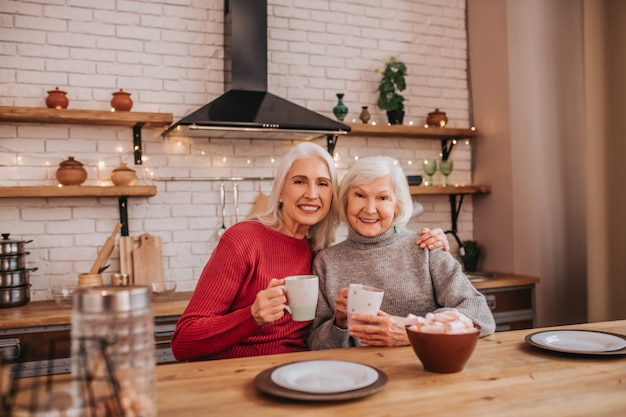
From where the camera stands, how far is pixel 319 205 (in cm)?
201

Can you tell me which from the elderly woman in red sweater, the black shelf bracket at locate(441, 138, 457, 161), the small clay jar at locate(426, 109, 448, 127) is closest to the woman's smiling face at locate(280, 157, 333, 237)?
the elderly woman in red sweater

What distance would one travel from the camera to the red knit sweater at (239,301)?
172 centimetres

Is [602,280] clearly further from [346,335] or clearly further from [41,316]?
[41,316]

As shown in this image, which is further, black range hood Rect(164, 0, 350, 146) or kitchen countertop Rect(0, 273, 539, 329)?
black range hood Rect(164, 0, 350, 146)

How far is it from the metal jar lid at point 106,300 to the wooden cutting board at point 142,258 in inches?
93.1

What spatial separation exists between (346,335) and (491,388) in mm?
605

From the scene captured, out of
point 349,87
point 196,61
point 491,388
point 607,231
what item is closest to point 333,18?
point 349,87

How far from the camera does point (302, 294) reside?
139cm

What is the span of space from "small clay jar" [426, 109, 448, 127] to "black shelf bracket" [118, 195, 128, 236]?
211 cm

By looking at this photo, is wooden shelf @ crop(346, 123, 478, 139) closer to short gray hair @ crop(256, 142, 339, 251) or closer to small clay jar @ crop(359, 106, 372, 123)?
small clay jar @ crop(359, 106, 372, 123)

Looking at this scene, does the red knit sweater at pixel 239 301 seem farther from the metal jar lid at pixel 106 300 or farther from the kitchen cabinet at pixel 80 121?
the kitchen cabinet at pixel 80 121

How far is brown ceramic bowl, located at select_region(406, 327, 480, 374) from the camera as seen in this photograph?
1.19m

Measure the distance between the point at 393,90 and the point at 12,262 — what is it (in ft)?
8.18

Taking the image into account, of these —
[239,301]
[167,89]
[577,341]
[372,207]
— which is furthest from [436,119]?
[577,341]
